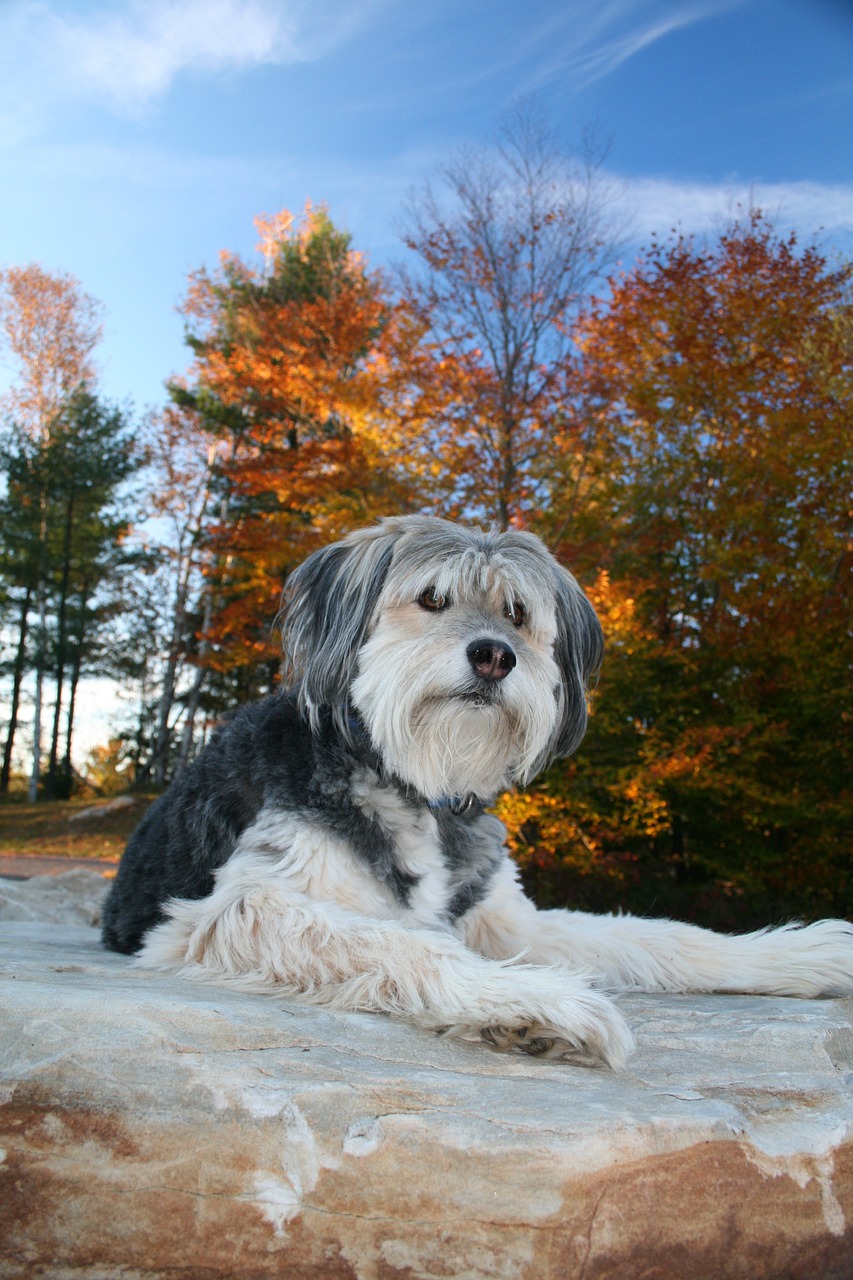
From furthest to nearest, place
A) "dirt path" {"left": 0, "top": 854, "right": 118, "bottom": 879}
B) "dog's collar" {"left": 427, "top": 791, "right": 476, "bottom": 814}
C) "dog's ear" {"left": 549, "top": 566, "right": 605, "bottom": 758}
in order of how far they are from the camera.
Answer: "dirt path" {"left": 0, "top": 854, "right": 118, "bottom": 879} → "dog's ear" {"left": 549, "top": 566, "right": 605, "bottom": 758} → "dog's collar" {"left": 427, "top": 791, "right": 476, "bottom": 814}

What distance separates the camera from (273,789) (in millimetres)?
3404

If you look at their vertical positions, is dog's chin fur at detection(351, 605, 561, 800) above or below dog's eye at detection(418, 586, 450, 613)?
below

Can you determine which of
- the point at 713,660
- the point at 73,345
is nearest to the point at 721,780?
the point at 713,660

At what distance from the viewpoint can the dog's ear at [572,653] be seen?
387 centimetres

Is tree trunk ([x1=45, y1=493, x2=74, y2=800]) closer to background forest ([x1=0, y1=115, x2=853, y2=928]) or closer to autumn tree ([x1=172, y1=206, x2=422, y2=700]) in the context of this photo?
autumn tree ([x1=172, y1=206, x2=422, y2=700])

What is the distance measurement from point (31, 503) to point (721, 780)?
1042 inches

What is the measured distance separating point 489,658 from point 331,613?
0.72 meters

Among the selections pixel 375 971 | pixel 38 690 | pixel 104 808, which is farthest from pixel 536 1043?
pixel 38 690

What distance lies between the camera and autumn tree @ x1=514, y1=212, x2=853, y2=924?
13453 mm

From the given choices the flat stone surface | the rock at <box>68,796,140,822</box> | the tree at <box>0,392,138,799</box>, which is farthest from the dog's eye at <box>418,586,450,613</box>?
the tree at <box>0,392,138,799</box>

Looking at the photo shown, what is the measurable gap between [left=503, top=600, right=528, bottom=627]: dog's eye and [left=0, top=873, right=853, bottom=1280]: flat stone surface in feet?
5.16

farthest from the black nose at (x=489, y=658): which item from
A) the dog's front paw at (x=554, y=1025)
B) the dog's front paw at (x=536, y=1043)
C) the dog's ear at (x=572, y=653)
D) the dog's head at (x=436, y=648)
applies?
the dog's front paw at (x=536, y=1043)

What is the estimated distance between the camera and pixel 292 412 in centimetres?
1866

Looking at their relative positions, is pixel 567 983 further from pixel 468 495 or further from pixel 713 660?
pixel 713 660
